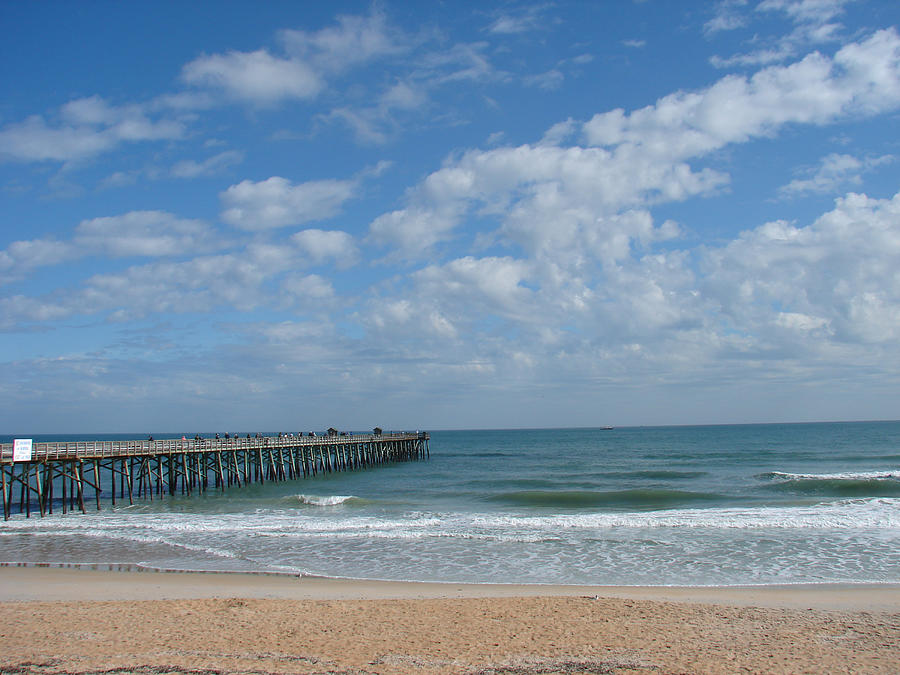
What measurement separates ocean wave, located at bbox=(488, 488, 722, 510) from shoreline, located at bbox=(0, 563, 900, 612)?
14689mm

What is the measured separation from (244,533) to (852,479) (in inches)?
1310

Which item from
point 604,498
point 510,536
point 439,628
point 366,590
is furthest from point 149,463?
point 439,628

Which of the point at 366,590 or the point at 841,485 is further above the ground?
the point at 366,590

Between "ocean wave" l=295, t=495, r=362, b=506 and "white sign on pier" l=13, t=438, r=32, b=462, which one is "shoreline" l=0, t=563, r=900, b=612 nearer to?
"white sign on pier" l=13, t=438, r=32, b=462

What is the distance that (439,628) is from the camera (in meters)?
9.66

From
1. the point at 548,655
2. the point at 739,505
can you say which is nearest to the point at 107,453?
the point at 548,655

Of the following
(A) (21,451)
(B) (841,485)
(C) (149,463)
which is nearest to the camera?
(A) (21,451)

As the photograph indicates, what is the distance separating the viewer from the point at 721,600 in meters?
11.6

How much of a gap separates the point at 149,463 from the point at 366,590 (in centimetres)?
2470

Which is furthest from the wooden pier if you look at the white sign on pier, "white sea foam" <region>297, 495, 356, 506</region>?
"white sea foam" <region>297, 495, 356, 506</region>

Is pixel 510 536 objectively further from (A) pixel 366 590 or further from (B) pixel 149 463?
(B) pixel 149 463

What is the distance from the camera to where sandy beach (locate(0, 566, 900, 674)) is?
26.3 ft

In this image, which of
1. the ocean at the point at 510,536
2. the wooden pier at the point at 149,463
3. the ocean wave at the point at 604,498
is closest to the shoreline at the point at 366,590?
the ocean at the point at 510,536

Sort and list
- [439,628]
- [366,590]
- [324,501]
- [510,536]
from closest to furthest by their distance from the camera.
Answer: [439,628], [366,590], [510,536], [324,501]
